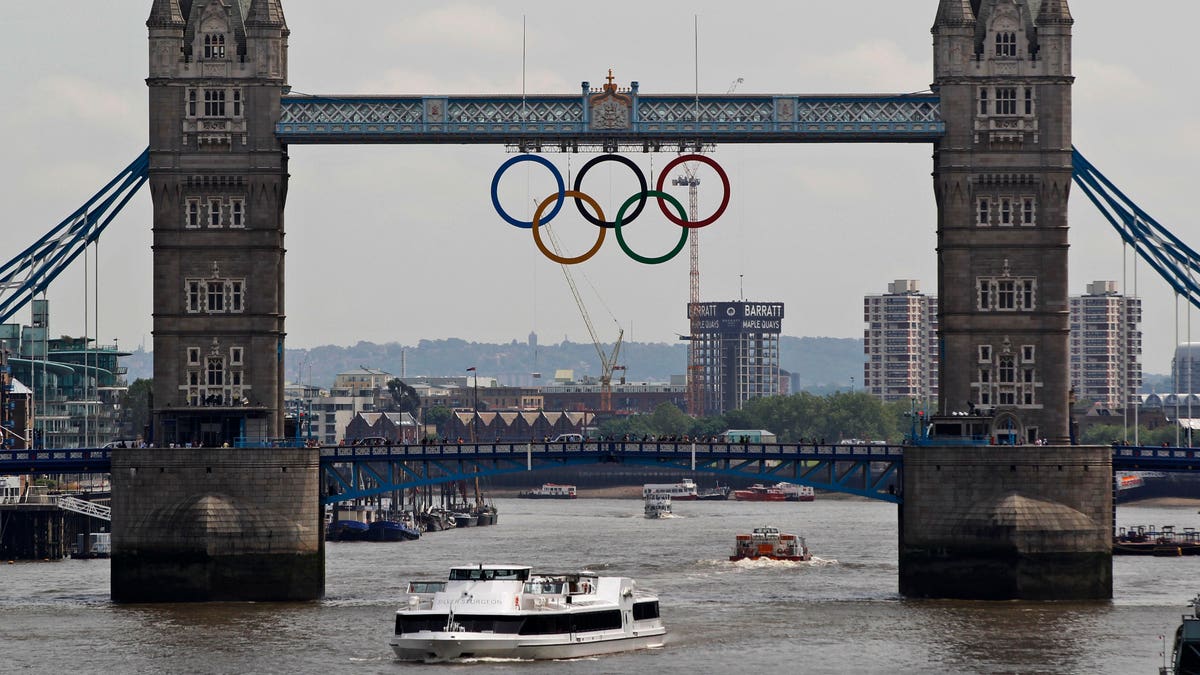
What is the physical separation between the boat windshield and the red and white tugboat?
61301 mm

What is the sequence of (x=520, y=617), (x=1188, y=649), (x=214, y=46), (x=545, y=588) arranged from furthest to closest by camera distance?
(x=214, y=46) → (x=545, y=588) → (x=520, y=617) → (x=1188, y=649)

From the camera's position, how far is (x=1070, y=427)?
138875 mm

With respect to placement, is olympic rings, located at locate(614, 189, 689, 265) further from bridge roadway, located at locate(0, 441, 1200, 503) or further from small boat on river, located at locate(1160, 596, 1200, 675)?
small boat on river, located at locate(1160, 596, 1200, 675)

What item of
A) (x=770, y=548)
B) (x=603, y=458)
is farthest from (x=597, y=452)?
(x=770, y=548)

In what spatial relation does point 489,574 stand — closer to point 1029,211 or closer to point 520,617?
point 520,617

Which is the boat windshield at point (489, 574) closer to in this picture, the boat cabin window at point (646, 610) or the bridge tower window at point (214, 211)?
the boat cabin window at point (646, 610)

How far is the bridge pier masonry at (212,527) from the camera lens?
129875mm

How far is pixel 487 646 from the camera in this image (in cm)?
10694

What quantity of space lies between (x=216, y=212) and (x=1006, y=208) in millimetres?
43715

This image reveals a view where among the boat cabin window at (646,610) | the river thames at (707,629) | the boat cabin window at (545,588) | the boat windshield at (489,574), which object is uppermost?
the boat windshield at (489,574)

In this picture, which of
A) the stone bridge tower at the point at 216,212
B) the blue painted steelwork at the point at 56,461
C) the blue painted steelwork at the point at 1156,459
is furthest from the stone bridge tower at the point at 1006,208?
the blue painted steelwork at the point at 56,461

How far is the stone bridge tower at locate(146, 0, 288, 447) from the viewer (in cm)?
13538

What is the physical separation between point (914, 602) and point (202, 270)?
4301 cm

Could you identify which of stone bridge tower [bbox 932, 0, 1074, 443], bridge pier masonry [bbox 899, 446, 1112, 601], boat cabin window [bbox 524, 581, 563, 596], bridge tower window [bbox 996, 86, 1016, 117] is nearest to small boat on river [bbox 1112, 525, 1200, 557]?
stone bridge tower [bbox 932, 0, 1074, 443]
